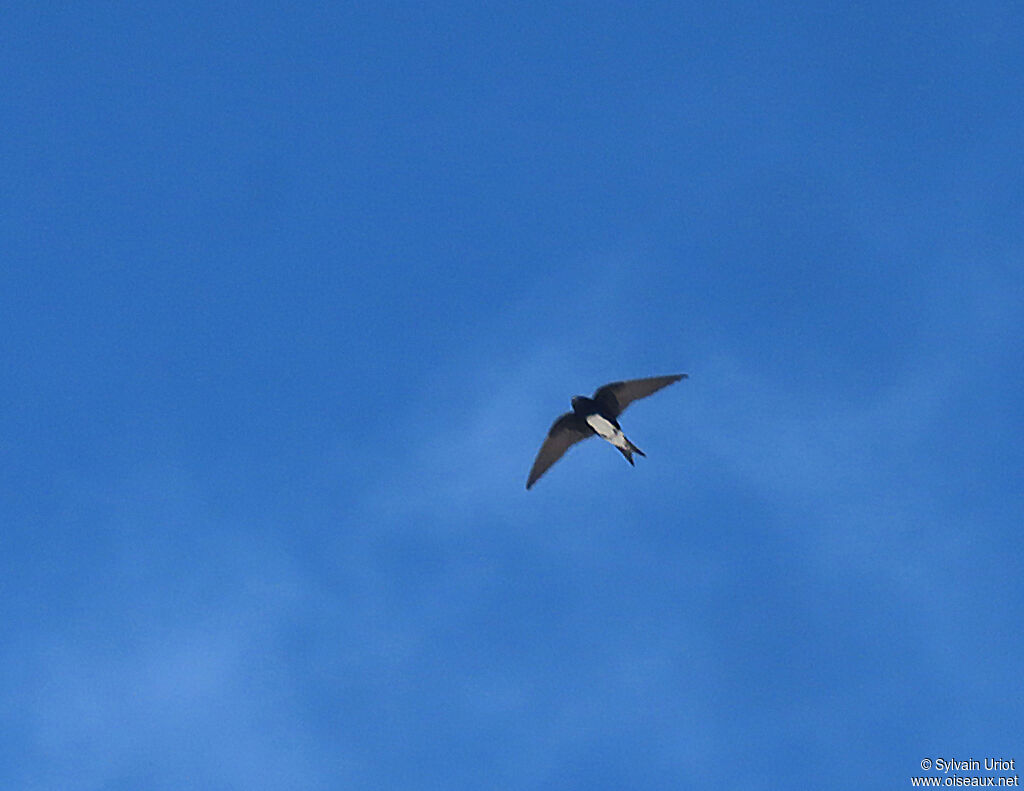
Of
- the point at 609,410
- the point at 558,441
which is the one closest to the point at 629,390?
the point at 609,410

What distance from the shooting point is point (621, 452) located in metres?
33.9

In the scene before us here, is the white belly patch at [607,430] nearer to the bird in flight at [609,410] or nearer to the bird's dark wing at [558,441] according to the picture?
the bird in flight at [609,410]

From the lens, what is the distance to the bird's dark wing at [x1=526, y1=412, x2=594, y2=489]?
3462 cm

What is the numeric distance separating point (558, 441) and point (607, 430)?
2323 mm

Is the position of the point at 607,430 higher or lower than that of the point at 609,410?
lower

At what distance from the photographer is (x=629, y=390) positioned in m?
33.8

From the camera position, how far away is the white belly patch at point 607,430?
109 feet

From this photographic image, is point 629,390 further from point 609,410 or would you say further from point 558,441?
point 558,441

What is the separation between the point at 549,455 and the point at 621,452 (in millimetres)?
2643

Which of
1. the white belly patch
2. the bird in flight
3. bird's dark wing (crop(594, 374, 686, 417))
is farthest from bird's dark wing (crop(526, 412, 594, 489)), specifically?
bird's dark wing (crop(594, 374, 686, 417))

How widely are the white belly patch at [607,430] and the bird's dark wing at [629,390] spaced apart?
0.55 metres

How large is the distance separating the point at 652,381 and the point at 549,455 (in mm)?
4202

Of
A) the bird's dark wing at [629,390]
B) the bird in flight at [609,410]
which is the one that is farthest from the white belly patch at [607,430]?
the bird's dark wing at [629,390]

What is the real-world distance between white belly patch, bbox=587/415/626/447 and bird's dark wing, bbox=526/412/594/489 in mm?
648
